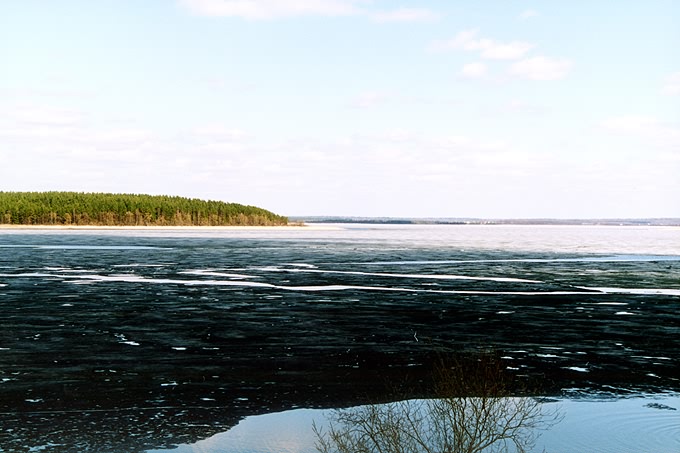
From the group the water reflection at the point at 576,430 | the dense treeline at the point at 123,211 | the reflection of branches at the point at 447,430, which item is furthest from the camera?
the dense treeline at the point at 123,211

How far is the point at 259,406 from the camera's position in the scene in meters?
9.66

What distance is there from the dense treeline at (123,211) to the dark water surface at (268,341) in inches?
3618

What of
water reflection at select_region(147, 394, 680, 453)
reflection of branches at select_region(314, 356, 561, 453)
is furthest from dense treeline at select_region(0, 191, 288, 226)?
reflection of branches at select_region(314, 356, 561, 453)

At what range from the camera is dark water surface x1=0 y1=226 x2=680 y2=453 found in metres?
9.41

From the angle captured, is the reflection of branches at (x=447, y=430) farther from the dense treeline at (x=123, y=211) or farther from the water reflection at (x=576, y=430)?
the dense treeline at (x=123, y=211)

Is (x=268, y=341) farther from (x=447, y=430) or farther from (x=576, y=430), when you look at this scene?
(x=447, y=430)

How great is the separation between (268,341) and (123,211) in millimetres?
115252

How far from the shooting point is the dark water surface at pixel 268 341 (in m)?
9.41

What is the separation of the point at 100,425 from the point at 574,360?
290 inches

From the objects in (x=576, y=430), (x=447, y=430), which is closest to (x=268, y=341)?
(x=576, y=430)

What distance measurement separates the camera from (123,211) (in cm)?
12562

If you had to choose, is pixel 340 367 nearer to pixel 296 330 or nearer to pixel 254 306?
pixel 296 330

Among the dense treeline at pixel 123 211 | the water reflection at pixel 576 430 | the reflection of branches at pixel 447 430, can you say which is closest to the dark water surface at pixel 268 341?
the water reflection at pixel 576 430

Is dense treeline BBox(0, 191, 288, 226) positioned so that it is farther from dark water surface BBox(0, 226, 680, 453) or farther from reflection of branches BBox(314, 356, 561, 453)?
reflection of branches BBox(314, 356, 561, 453)
